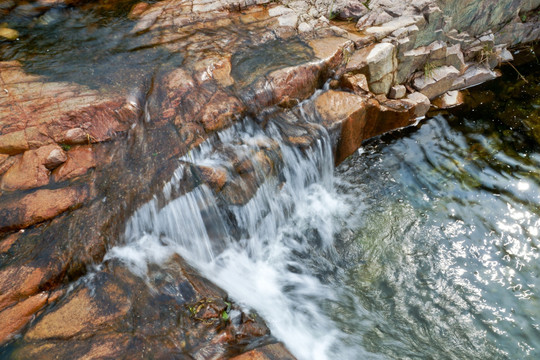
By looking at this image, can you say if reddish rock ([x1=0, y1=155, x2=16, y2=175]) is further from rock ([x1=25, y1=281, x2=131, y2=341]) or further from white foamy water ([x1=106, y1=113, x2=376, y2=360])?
rock ([x1=25, y1=281, x2=131, y2=341])

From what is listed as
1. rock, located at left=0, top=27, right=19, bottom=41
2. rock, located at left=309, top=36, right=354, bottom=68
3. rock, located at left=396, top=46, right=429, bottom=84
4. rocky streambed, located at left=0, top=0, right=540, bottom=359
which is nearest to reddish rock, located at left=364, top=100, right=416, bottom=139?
rocky streambed, located at left=0, top=0, right=540, bottom=359

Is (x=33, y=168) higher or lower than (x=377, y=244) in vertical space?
higher

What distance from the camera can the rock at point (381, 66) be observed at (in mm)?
5574

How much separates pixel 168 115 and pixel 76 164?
129cm

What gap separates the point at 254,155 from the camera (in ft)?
15.0

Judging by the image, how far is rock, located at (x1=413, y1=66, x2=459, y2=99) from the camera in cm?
627

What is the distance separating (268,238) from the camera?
4.57 metres

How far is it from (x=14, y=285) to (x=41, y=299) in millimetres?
299

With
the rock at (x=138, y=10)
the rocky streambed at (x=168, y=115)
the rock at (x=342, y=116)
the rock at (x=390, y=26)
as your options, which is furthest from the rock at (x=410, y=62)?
the rock at (x=138, y=10)

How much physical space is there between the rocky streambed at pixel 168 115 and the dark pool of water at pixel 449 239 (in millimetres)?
687

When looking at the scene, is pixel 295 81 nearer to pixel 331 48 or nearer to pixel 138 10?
pixel 331 48

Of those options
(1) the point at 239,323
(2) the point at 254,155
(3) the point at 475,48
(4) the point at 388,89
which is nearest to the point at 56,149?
(2) the point at 254,155

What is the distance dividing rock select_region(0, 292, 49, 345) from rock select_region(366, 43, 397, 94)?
532 centimetres

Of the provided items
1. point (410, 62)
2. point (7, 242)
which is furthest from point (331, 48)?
point (7, 242)
